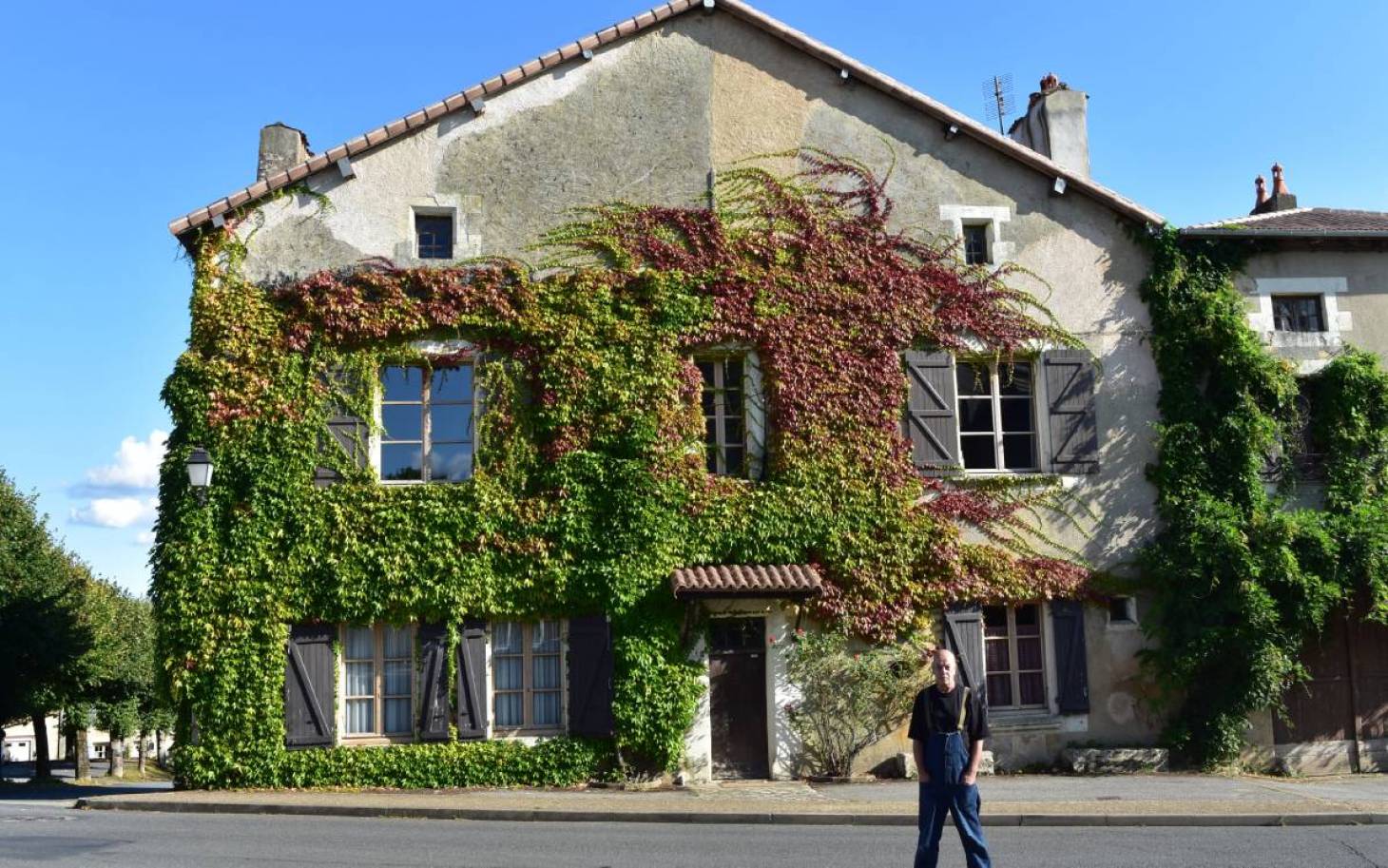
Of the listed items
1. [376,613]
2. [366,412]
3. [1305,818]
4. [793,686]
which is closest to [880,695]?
[793,686]

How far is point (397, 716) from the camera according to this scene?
14.6 metres

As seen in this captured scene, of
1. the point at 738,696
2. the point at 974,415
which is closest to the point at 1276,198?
the point at 974,415

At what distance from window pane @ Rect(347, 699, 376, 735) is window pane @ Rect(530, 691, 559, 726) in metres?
1.94

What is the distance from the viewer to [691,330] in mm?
15203

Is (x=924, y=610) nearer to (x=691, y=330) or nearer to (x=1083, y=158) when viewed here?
(x=691, y=330)

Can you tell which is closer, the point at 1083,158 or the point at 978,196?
the point at 978,196

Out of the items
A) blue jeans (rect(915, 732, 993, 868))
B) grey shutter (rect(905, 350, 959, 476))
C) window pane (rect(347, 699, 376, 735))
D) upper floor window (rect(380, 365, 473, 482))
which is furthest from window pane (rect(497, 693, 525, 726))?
blue jeans (rect(915, 732, 993, 868))

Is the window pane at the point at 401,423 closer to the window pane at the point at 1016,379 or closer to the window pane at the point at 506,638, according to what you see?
the window pane at the point at 506,638

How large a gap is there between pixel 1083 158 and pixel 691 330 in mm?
6748

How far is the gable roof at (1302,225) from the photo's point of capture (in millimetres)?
16047

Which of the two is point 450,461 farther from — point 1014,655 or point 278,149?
point 1014,655

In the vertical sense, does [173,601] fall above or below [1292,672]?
above

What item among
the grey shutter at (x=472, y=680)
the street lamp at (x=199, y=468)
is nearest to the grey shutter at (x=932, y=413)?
the grey shutter at (x=472, y=680)

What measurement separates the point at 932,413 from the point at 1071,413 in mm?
1979
